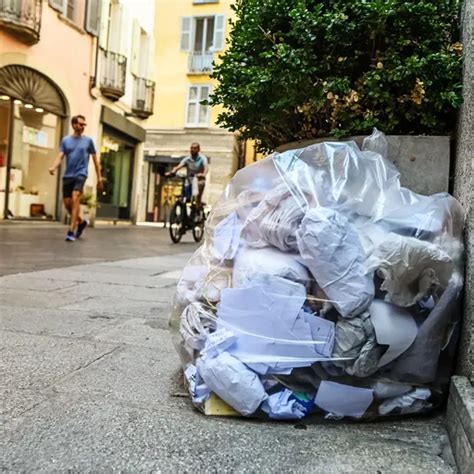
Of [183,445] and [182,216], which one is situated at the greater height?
[182,216]

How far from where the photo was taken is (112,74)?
14.8m

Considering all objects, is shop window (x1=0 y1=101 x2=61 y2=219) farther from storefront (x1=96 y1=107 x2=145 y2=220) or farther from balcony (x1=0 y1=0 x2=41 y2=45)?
storefront (x1=96 y1=107 x2=145 y2=220)

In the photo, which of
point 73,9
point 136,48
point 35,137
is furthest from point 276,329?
point 136,48

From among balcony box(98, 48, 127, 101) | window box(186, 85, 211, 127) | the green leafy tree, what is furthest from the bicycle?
window box(186, 85, 211, 127)

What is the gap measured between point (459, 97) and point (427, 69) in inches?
5.8

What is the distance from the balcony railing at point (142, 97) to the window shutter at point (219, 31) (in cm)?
686

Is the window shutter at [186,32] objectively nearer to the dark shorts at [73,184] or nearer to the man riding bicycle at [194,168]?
the man riding bicycle at [194,168]

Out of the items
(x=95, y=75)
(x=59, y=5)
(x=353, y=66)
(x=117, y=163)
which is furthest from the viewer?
(x=117, y=163)

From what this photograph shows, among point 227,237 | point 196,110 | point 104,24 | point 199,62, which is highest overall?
point 199,62

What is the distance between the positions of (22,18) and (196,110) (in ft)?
45.0

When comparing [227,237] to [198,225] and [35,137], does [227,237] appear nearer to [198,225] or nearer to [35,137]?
[198,225]

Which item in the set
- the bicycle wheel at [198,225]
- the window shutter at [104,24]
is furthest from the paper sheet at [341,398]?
the window shutter at [104,24]

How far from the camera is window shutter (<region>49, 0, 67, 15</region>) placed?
1208 centimetres

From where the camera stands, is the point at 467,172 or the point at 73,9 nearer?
the point at 467,172
